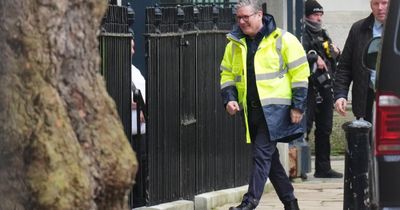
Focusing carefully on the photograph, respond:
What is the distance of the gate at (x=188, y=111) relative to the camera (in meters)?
9.90

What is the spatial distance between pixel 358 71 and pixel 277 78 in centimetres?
97

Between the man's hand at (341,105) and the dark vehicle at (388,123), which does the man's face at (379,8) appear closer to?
the man's hand at (341,105)

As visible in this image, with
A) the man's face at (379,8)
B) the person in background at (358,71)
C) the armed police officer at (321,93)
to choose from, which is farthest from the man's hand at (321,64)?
the man's face at (379,8)

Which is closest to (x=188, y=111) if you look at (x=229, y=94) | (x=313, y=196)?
(x=229, y=94)

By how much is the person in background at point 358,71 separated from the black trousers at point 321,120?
130 inches

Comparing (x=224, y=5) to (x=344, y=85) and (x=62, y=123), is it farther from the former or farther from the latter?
(x=62, y=123)

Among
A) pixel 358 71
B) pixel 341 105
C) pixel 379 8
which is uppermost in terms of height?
pixel 379 8

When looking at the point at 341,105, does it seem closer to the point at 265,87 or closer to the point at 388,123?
the point at 265,87

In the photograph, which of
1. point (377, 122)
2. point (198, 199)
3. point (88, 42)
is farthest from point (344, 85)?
point (88, 42)

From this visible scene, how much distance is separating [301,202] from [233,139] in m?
0.84

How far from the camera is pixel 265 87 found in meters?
9.47

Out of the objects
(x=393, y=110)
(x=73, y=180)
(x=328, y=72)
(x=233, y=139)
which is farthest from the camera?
(x=328, y=72)

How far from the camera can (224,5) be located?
39.7ft

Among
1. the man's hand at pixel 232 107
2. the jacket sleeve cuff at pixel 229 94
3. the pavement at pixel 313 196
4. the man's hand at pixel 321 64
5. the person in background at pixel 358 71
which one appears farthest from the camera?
the man's hand at pixel 321 64
